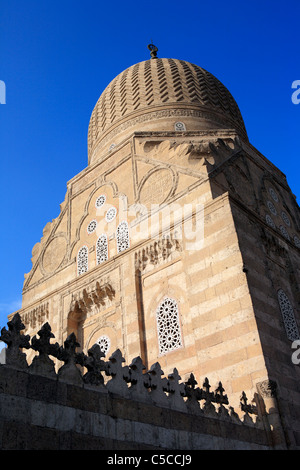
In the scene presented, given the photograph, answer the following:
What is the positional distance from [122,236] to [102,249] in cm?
79

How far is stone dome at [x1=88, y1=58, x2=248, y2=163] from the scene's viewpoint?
14.9 m

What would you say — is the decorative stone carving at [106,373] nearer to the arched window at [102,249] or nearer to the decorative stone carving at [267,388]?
the decorative stone carving at [267,388]

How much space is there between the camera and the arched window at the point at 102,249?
11.6m

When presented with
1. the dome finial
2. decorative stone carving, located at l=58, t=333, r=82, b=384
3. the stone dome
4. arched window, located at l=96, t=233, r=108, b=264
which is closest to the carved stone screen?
arched window, located at l=96, t=233, r=108, b=264

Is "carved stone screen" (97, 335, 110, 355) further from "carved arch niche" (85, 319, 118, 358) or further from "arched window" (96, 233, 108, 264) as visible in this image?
"arched window" (96, 233, 108, 264)

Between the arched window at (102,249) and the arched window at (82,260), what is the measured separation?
0.45 m

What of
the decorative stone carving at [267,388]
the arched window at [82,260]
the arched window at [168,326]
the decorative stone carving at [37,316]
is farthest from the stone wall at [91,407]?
the decorative stone carving at [37,316]

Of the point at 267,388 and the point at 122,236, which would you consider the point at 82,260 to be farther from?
the point at 267,388

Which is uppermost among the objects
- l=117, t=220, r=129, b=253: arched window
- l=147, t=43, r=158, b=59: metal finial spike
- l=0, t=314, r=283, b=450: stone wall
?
l=147, t=43, r=158, b=59: metal finial spike

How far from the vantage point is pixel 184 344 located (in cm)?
880

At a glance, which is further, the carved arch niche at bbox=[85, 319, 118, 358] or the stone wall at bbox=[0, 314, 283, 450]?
the carved arch niche at bbox=[85, 319, 118, 358]

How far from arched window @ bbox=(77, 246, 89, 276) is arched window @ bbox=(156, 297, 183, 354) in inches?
124

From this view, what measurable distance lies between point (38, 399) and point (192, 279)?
17.7 ft

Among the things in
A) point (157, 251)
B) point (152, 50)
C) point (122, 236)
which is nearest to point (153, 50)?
point (152, 50)
